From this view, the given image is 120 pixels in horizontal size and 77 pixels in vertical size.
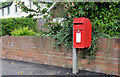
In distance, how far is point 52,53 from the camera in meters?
6.79

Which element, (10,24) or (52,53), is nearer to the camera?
(52,53)

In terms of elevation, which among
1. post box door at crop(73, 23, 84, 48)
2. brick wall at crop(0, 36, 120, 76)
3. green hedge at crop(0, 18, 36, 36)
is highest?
green hedge at crop(0, 18, 36, 36)

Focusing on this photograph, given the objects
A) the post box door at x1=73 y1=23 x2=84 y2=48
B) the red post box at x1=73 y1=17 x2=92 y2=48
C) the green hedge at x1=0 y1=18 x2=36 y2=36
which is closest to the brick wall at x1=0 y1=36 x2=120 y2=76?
the red post box at x1=73 y1=17 x2=92 y2=48

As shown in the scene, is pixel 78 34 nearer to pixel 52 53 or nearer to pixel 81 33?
pixel 81 33

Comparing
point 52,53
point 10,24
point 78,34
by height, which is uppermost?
point 10,24

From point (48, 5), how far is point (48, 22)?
89 centimetres

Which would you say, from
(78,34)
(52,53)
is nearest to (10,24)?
(52,53)

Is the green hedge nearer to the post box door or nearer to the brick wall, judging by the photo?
the brick wall

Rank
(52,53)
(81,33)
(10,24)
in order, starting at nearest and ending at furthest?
(81,33) < (52,53) < (10,24)

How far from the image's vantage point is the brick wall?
17.0ft

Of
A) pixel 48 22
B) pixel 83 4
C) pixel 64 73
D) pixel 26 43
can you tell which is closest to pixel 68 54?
pixel 64 73

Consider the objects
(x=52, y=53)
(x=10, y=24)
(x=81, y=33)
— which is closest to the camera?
(x=81, y=33)

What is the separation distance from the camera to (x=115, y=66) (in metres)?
5.07

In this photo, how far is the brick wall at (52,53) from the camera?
5.17m
